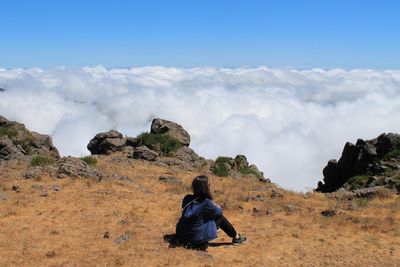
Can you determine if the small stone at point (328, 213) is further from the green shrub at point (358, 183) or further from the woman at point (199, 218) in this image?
the green shrub at point (358, 183)

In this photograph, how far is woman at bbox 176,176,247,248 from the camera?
12489mm

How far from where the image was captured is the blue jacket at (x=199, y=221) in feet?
40.9

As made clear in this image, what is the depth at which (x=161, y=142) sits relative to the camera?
37.0 metres

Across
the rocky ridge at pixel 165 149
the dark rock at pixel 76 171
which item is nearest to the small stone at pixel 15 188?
the dark rock at pixel 76 171

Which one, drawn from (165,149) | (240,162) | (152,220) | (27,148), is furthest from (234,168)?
(152,220)

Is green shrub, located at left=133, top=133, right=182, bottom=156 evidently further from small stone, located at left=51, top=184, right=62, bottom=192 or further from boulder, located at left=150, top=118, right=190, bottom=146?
small stone, located at left=51, top=184, right=62, bottom=192

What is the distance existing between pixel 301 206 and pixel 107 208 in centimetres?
842

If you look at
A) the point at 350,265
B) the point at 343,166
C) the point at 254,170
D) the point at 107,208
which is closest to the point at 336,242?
the point at 350,265

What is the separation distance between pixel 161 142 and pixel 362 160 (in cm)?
1755

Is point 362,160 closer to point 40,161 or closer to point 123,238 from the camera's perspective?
point 40,161

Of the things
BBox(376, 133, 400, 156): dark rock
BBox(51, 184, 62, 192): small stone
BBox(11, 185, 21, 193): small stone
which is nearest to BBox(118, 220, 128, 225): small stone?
BBox(51, 184, 62, 192): small stone

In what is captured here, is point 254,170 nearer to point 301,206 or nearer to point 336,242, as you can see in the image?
point 301,206

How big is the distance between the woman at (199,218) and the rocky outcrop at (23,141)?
20.0 m

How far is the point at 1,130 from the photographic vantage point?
33906mm
